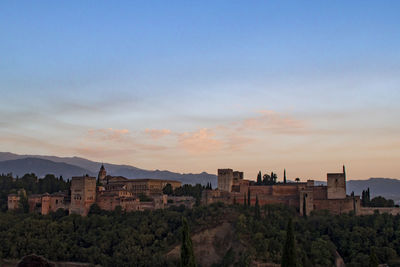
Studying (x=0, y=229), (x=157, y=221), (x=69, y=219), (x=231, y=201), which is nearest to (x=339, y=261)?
(x=231, y=201)

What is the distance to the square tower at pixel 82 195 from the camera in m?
55.4

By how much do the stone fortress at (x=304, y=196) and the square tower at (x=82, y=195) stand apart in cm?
1277

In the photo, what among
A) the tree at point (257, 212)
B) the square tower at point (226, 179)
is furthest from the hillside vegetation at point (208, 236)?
the square tower at point (226, 179)

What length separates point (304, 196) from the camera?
51344 mm

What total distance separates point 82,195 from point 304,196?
24.0 metres

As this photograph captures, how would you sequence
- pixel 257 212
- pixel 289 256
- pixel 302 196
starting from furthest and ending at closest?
1. pixel 302 196
2. pixel 257 212
3. pixel 289 256

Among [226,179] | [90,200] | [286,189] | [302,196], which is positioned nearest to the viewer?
[302,196]

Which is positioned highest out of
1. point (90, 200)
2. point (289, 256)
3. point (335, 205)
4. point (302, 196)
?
point (302, 196)

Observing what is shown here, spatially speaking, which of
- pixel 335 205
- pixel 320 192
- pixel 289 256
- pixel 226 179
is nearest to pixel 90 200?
pixel 226 179

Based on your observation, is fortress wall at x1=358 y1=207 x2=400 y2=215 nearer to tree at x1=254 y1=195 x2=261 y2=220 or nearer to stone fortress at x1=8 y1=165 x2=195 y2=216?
tree at x1=254 y1=195 x2=261 y2=220

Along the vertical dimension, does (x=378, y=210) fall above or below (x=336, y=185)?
below

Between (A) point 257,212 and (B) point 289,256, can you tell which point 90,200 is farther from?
(B) point 289,256

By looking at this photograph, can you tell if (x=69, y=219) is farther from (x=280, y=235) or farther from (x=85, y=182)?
(x=280, y=235)

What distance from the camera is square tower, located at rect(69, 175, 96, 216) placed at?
55406mm
